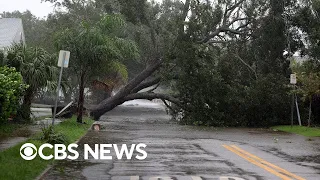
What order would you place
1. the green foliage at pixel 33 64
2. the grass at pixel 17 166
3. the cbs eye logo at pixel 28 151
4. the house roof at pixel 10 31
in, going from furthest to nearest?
the house roof at pixel 10 31 → the green foliage at pixel 33 64 → the cbs eye logo at pixel 28 151 → the grass at pixel 17 166

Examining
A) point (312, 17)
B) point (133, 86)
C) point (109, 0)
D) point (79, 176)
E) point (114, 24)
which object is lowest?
point (79, 176)

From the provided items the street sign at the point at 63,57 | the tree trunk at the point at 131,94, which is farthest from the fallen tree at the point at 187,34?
the street sign at the point at 63,57

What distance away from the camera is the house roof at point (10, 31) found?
39.6 metres

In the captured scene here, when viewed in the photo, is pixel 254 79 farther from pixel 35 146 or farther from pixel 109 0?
pixel 35 146

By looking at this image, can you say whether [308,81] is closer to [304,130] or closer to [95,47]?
[304,130]

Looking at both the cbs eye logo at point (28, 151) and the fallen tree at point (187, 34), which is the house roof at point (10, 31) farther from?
the cbs eye logo at point (28, 151)

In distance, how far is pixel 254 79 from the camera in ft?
103

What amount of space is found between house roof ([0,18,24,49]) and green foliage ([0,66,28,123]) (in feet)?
67.0

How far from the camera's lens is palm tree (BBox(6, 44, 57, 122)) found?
2138 centimetres

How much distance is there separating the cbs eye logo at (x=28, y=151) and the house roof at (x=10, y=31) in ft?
87.7

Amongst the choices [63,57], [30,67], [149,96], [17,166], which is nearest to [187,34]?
[149,96]

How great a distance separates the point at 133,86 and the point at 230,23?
8608 mm

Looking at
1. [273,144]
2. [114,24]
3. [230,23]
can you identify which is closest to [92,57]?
[114,24]

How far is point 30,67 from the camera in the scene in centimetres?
2144
